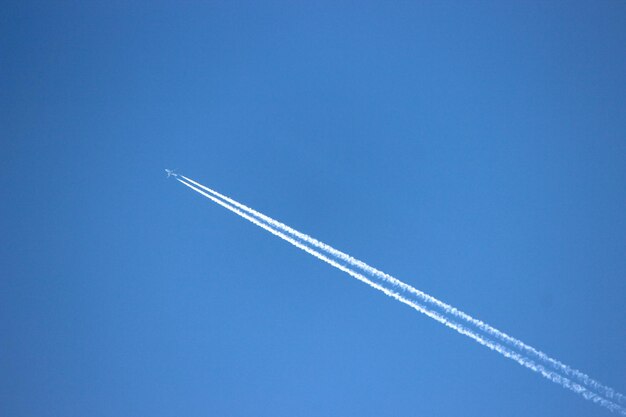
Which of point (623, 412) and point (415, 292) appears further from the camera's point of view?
point (415, 292)

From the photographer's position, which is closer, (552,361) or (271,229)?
(552,361)

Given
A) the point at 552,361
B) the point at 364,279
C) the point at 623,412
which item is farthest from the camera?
the point at 364,279

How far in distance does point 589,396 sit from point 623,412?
1202mm

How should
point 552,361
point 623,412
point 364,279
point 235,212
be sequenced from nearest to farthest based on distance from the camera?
1. point 623,412
2. point 552,361
3. point 364,279
4. point 235,212

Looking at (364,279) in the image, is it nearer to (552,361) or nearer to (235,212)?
(235,212)

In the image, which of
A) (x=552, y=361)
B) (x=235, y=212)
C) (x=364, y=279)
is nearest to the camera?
(x=552, y=361)

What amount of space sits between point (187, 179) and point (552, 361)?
1786 cm

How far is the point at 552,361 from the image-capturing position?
809 inches

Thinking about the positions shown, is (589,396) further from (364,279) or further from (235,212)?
(235,212)

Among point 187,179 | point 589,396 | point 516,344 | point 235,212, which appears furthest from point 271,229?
point 589,396

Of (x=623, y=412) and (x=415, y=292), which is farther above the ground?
(x=415, y=292)

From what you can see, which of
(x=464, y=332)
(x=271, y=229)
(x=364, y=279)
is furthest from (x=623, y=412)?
(x=271, y=229)

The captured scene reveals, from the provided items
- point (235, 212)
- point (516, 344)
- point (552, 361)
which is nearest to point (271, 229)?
point (235, 212)

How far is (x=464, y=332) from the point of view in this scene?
21188 mm
